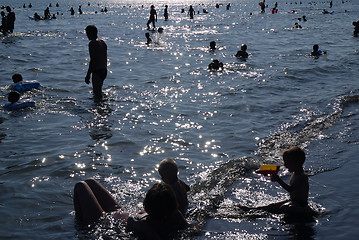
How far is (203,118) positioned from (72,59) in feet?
39.6

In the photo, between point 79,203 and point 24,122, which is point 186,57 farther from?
point 79,203

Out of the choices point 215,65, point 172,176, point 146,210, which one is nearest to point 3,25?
point 215,65

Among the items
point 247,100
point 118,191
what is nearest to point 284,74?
point 247,100

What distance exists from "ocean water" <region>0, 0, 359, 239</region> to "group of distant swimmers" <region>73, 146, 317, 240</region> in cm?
20

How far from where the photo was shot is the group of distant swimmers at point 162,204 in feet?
14.2

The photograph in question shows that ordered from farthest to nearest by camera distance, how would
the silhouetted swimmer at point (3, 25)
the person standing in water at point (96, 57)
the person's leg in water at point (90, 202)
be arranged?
the silhouetted swimmer at point (3, 25) → the person standing in water at point (96, 57) → the person's leg in water at point (90, 202)

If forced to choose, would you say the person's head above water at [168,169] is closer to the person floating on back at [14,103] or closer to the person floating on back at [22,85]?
the person floating on back at [14,103]

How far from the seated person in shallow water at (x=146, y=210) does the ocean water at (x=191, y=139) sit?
0.77ft

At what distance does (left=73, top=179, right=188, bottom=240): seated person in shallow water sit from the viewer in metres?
4.30

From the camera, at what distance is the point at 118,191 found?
23.0ft

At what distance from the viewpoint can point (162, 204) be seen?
14.1 ft

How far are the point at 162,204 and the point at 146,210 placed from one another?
227mm

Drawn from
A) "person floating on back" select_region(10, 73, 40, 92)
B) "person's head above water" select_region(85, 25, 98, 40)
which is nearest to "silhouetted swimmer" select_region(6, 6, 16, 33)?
"person floating on back" select_region(10, 73, 40, 92)

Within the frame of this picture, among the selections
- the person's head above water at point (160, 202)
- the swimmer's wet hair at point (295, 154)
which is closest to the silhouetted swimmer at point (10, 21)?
the swimmer's wet hair at point (295, 154)
